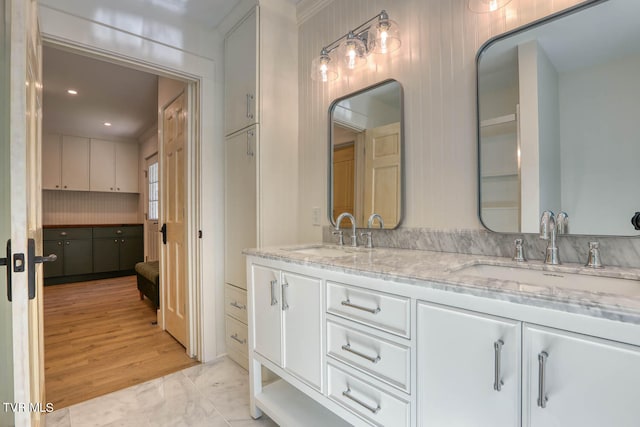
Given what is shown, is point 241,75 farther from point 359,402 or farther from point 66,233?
point 66,233

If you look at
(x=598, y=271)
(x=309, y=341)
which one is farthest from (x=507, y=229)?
(x=309, y=341)

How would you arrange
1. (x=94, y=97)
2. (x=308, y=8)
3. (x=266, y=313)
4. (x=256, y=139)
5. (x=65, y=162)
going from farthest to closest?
(x=65, y=162) < (x=94, y=97) < (x=308, y=8) < (x=256, y=139) < (x=266, y=313)

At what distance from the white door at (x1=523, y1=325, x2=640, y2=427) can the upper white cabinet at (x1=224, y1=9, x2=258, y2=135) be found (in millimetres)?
1940

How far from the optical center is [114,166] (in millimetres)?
5773

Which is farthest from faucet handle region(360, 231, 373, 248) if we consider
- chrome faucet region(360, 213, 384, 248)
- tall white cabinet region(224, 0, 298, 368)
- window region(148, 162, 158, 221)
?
window region(148, 162, 158, 221)

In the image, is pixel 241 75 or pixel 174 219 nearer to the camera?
pixel 241 75

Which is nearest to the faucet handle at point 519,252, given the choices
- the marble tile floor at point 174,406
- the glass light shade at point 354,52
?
the glass light shade at point 354,52

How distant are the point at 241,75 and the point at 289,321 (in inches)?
69.0

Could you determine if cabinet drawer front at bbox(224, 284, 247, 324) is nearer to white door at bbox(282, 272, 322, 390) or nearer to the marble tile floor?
the marble tile floor

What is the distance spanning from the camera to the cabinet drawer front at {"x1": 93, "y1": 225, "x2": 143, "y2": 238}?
528 cm

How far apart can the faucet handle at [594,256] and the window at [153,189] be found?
18.2ft

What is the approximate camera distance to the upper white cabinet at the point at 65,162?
515 cm

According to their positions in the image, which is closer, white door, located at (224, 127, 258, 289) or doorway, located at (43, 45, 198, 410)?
white door, located at (224, 127, 258, 289)

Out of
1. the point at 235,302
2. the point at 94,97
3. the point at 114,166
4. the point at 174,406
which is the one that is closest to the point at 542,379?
the point at 174,406
